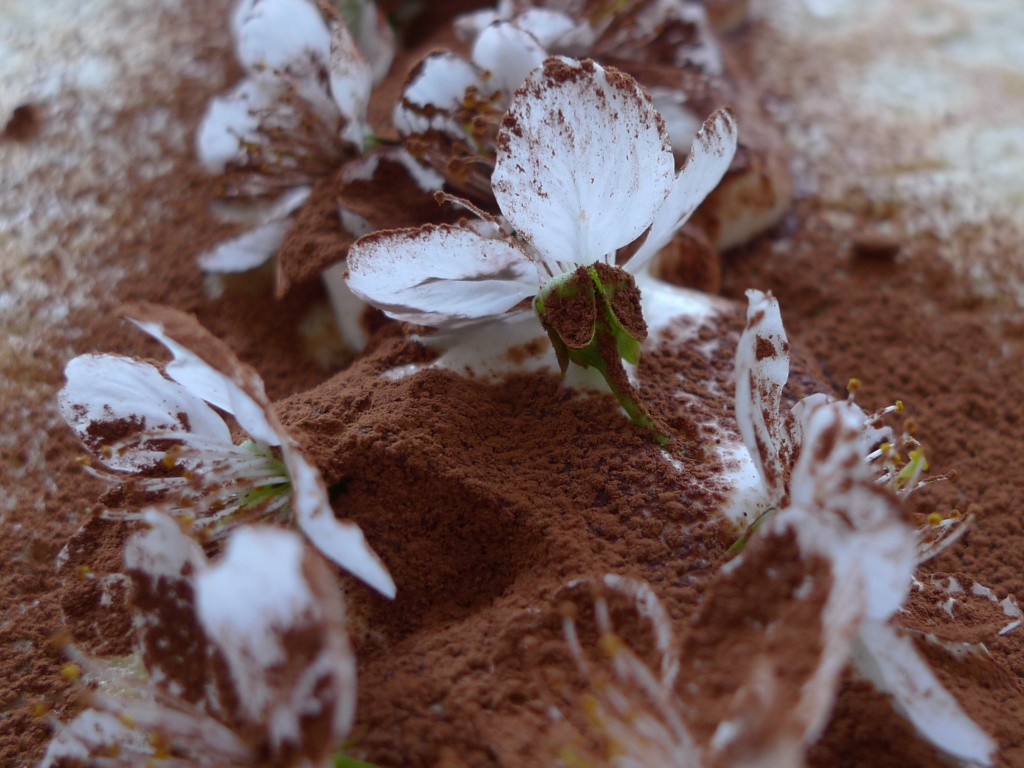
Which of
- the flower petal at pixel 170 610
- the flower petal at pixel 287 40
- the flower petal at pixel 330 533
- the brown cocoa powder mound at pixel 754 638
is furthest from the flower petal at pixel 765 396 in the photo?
the flower petal at pixel 287 40

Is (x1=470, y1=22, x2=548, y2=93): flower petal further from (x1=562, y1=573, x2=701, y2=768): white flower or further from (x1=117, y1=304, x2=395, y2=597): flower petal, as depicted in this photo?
(x1=562, y1=573, x2=701, y2=768): white flower

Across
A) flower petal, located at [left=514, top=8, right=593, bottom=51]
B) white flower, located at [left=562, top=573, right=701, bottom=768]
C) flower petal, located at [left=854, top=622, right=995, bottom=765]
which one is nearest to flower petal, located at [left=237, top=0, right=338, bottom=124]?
flower petal, located at [left=514, top=8, right=593, bottom=51]

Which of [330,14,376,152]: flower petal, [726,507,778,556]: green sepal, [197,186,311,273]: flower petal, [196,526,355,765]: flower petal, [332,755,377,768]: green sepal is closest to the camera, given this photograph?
[196,526,355,765]: flower petal

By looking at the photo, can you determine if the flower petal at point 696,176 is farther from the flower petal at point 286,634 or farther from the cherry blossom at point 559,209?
the flower petal at point 286,634

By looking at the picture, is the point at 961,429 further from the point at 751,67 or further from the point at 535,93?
the point at 751,67

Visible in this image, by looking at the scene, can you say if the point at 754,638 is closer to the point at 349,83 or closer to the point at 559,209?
the point at 559,209

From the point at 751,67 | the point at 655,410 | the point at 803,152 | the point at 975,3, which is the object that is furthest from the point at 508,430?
the point at 975,3

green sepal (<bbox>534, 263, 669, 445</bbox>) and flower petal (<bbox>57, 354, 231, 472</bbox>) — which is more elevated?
green sepal (<bbox>534, 263, 669, 445</bbox>)

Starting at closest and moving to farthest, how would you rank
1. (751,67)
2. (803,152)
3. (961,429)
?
(961,429)
(803,152)
(751,67)

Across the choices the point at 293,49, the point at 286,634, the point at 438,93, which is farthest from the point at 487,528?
the point at 293,49
